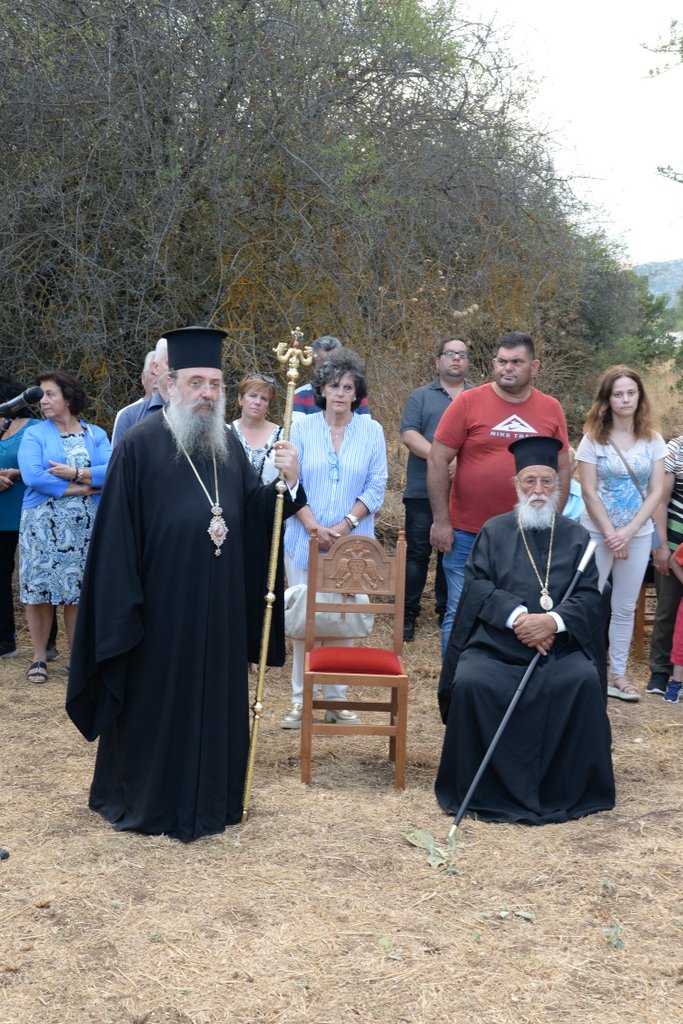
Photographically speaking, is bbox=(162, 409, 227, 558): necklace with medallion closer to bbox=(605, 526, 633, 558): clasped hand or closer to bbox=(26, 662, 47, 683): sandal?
bbox=(26, 662, 47, 683): sandal

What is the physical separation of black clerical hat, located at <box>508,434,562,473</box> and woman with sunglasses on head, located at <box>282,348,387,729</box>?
1007mm

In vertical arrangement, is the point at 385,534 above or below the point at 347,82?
below

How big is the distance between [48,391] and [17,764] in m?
2.58

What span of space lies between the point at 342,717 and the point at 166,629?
200 centimetres

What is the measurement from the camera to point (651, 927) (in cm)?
419

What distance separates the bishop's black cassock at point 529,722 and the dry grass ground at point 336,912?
6.4 inches

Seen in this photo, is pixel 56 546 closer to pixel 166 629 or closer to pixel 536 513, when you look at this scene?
pixel 166 629

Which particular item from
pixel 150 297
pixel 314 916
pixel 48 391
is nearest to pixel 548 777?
pixel 314 916

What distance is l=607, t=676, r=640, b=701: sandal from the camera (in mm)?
7312

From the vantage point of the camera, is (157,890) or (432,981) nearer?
(432,981)

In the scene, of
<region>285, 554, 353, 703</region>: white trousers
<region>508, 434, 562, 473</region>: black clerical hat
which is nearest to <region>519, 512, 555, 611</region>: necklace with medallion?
<region>508, 434, 562, 473</region>: black clerical hat

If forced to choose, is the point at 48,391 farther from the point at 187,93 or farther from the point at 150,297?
the point at 187,93

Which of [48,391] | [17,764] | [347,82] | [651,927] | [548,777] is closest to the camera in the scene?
[651,927]

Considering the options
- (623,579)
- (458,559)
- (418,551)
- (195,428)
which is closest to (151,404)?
(195,428)
